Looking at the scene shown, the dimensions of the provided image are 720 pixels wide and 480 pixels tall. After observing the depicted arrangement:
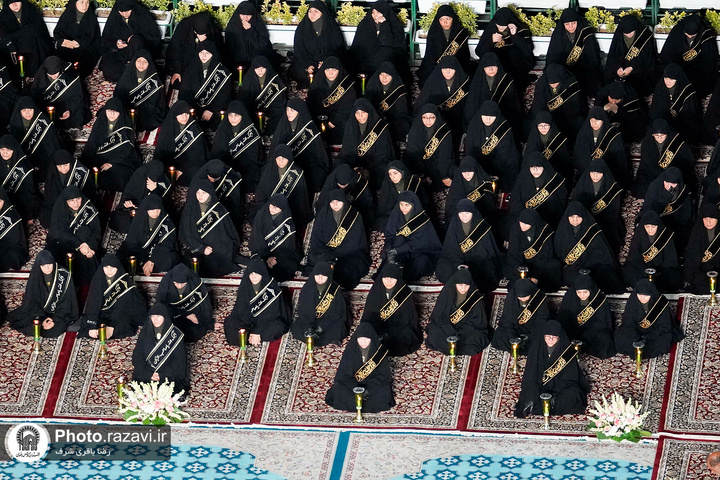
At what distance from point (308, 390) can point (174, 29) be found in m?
7.30

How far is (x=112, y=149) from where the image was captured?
27594 millimetres

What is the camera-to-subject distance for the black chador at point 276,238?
2602 cm

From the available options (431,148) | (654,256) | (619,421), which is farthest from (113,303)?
(654,256)

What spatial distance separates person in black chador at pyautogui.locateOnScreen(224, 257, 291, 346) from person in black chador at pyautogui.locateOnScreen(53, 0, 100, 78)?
583 cm

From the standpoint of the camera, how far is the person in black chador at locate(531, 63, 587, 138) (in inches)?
1104

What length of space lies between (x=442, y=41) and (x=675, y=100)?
10.8ft

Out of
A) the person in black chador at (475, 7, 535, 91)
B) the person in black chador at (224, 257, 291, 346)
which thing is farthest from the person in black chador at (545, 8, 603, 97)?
the person in black chador at (224, 257, 291, 346)

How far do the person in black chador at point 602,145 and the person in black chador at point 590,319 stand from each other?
9.48 feet

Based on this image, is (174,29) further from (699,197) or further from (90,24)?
(699,197)

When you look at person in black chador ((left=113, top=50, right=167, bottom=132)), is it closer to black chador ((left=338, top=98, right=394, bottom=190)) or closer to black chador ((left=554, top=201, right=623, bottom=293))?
black chador ((left=338, top=98, right=394, bottom=190))

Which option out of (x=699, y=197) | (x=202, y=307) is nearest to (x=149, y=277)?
(x=202, y=307)

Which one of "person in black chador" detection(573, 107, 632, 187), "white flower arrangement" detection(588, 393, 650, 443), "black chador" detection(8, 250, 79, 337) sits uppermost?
"person in black chador" detection(573, 107, 632, 187)

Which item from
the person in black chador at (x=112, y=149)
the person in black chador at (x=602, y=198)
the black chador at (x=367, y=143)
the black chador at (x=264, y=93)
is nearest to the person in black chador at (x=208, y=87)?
the black chador at (x=264, y=93)

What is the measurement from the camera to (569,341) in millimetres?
24109
